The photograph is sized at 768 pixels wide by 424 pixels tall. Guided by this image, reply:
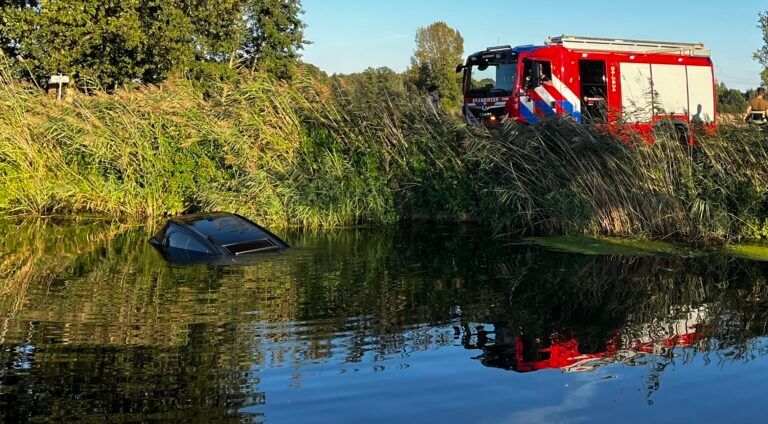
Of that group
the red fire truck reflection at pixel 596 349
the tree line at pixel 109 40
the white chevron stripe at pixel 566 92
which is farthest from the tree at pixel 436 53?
the red fire truck reflection at pixel 596 349

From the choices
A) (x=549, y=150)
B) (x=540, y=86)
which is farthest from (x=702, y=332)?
(x=540, y=86)

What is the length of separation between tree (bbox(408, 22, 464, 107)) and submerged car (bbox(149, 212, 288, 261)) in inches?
2282

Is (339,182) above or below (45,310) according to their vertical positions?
above

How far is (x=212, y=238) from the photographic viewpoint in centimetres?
1352

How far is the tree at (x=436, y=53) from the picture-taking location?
7188 centimetres

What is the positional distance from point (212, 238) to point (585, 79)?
49.9 ft

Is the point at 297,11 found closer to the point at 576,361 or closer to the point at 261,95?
the point at 261,95

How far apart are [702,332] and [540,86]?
15230 mm

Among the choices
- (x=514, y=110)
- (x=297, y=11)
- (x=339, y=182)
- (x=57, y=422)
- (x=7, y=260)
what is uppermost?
(x=297, y=11)

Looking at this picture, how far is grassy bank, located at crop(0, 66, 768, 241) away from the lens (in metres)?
18.5

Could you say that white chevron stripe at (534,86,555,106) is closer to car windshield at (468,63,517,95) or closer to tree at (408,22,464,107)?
car windshield at (468,63,517,95)

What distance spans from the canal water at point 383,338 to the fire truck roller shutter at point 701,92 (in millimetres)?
13557

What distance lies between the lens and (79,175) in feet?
67.5

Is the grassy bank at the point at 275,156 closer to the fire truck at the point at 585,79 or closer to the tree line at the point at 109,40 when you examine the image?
the tree line at the point at 109,40
